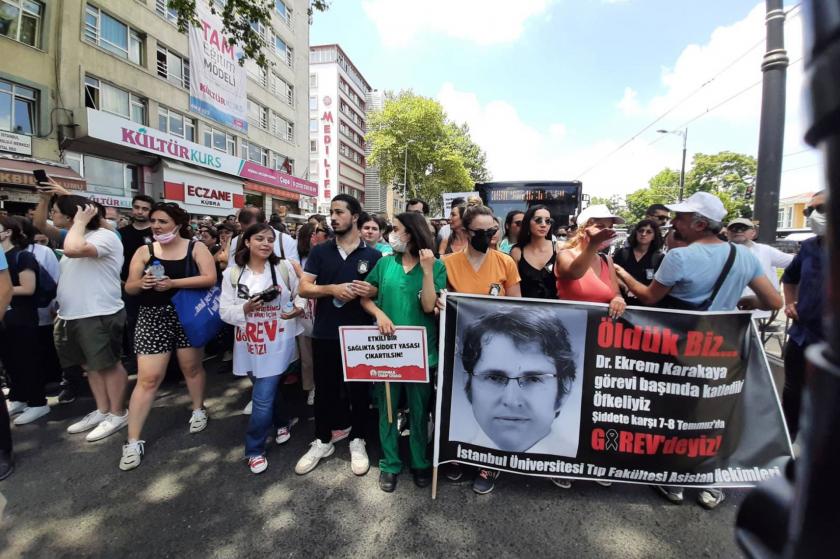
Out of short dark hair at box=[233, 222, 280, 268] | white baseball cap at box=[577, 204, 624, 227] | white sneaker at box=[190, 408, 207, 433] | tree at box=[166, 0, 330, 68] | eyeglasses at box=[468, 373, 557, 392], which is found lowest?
white sneaker at box=[190, 408, 207, 433]

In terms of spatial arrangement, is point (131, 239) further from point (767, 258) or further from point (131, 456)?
point (767, 258)

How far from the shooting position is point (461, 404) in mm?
2891

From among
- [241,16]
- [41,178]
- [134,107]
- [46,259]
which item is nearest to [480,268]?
[41,178]

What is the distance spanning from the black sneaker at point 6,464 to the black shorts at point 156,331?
1.18 metres

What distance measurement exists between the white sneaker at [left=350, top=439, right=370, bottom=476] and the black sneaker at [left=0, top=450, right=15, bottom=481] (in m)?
2.64

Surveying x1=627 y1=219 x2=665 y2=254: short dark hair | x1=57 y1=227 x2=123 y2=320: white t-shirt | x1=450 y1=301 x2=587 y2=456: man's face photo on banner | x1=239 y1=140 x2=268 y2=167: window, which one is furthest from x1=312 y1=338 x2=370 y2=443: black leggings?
x1=239 y1=140 x2=268 y2=167: window

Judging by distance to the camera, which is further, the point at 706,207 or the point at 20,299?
the point at 20,299

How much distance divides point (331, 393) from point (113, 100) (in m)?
19.2

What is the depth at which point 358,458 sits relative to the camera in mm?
3193

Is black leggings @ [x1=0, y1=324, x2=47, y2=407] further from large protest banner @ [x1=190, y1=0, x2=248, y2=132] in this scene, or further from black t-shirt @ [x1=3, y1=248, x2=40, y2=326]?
large protest banner @ [x1=190, y1=0, x2=248, y2=132]

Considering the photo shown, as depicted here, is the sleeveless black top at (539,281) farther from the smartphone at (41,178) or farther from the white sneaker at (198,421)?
the smartphone at (41,178)

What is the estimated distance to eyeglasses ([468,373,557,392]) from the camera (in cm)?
280

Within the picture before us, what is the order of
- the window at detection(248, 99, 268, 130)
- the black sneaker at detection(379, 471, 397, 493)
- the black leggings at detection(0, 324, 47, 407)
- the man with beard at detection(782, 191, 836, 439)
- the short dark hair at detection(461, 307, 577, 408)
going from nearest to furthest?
1. the man with beard at detection(782, 191, 836, 439)
2. the short dark hair at detection(461, 307, 577, 408)
3. the black sneaker at detection(379, 471, 397, 493)
4. the black leggings at detection(0, 324, 47, 407)
5. the window at detection(248, 99, 268, 130)

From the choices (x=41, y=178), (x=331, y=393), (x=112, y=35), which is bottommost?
(x=331, y=393)
